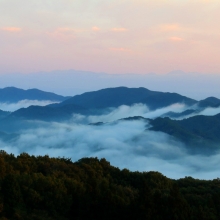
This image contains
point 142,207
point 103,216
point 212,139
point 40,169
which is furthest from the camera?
point 212,139

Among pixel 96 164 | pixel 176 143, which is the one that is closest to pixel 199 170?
pixel 176 143

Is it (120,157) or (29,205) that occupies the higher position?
(120,157)

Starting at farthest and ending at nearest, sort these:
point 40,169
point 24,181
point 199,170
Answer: point 199,170, point 40,169, point 24,181

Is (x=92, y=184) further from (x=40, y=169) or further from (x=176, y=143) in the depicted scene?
(x=176, y=143)

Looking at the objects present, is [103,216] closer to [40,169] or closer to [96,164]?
[40,169]

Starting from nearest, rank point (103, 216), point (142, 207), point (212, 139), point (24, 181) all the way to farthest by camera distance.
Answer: point (142, 207)
point (103, 216)
point (24, 181)
point (212, 139)

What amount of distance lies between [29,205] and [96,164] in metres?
12.5

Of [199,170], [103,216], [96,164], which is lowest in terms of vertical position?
[103,216]

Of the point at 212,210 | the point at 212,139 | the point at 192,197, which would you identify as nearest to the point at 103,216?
the point at 212,210

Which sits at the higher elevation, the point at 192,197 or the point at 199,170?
the point at 199,170

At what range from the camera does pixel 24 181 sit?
1939 centimetres

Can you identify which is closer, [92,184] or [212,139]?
[92,184]

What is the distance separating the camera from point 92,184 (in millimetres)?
20219

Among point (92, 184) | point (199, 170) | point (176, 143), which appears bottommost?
point (92, 184)
